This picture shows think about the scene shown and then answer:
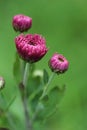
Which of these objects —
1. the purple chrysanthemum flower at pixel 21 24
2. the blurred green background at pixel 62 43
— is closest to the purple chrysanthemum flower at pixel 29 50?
the purple chrysanthemum flower at pixel 21 24

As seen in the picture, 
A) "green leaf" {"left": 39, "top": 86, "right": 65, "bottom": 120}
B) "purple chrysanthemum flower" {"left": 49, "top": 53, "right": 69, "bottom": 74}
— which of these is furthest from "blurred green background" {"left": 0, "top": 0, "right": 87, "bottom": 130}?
"purple chrysanthemum flower" {"left": 49, "top": 53, "right": 69, "bottom": 74}

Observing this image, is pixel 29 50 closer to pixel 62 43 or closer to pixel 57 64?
pixel 57 64

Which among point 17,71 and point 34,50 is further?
point 17,71

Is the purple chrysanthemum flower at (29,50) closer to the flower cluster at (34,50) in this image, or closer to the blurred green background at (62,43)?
the flower cluster at (34,50)

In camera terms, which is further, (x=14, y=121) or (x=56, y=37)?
(x=56, y=37)

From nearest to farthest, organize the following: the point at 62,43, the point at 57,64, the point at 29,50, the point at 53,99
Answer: the point at 29,50 → the point at 57,64 → the point at 53,99 → the point at 62,43

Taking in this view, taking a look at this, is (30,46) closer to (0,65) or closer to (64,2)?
(0,65)

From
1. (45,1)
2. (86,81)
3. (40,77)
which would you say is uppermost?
(40,77)

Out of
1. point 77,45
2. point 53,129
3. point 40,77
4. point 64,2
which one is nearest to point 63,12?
point 64,2

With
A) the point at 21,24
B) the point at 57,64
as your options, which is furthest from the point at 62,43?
the point at 57,64
